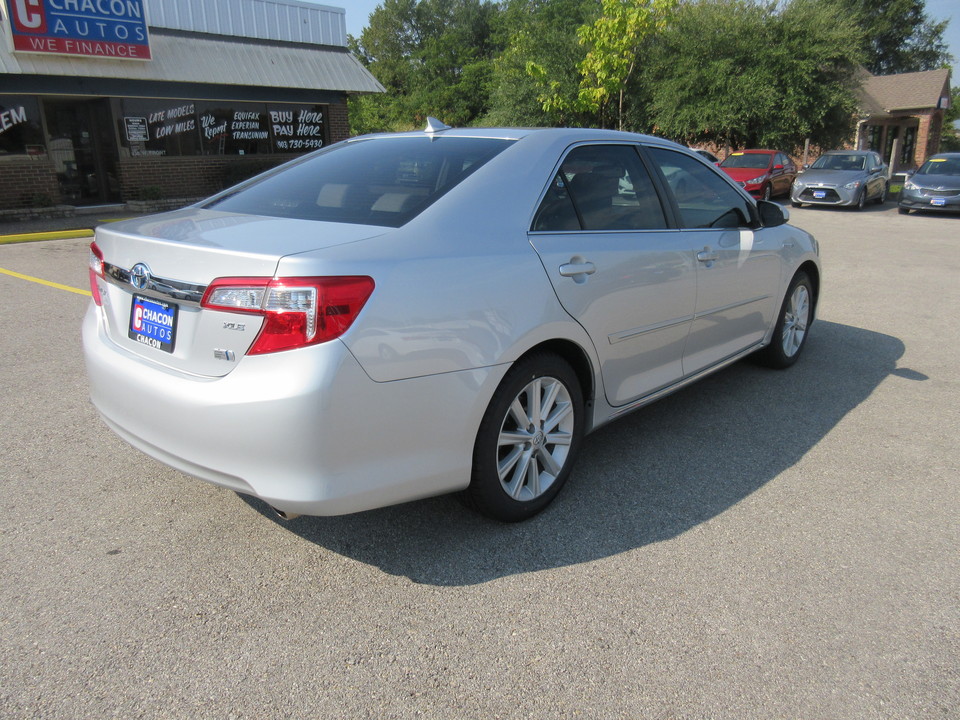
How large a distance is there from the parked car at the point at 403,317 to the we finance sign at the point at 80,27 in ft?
44.4

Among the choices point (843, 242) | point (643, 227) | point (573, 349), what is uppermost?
point (643, 227)

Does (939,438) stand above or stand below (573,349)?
below

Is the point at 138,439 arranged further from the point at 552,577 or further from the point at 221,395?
the point at 552,577

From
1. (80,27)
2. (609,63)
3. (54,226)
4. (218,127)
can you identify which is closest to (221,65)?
(218,127)

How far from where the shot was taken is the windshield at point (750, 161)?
2097 cm

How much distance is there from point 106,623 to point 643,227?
2.93 metres

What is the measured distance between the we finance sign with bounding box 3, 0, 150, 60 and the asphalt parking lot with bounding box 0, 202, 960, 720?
12746mm

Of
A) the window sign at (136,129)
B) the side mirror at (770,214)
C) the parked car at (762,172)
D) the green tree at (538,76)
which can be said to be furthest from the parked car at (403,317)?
the green tree at (538,76)

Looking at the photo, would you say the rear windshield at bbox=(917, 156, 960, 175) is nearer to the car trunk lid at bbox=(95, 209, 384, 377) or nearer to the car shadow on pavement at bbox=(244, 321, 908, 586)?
the car shadow on pavement at bbox=(244, 321, 908, 586)

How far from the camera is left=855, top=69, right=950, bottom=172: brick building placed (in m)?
38.6

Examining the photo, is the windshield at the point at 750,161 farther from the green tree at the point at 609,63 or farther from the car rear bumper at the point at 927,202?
the green tree at the point at 609,63

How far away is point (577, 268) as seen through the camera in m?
3.25

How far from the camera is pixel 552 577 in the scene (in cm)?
289

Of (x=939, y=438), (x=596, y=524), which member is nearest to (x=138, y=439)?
(x=596, y=524)
